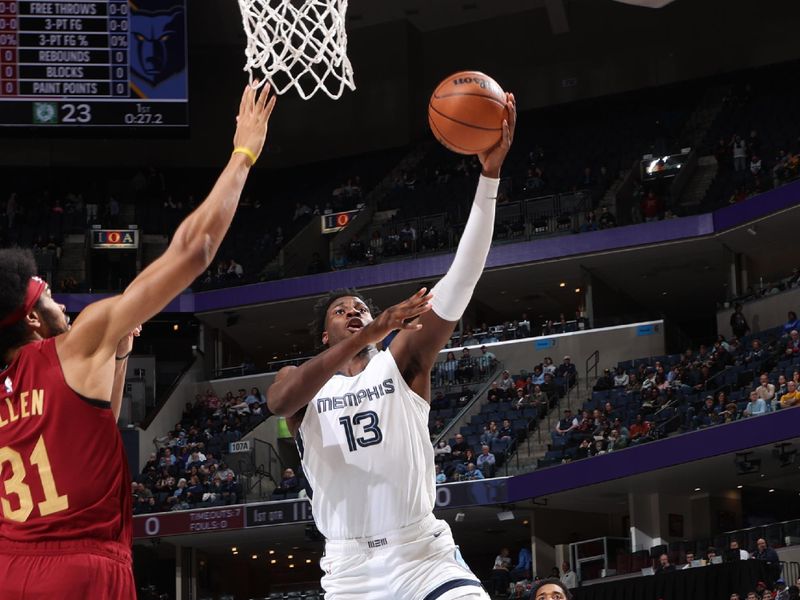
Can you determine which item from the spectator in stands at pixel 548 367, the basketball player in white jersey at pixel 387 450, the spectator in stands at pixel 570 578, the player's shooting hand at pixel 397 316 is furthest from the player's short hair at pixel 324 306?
the spectator in stands at pixel 548 367

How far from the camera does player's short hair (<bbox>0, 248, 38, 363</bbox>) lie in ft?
12.3

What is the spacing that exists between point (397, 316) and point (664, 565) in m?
16.0

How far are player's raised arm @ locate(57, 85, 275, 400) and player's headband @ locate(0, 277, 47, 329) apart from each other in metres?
0.17

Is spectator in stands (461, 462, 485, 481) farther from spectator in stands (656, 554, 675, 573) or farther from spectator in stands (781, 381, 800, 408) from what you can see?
spectator in stands (781, 381, 800, 408)

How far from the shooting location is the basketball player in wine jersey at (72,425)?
3.63 metres

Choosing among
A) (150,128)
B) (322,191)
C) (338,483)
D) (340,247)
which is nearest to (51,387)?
(338,483)

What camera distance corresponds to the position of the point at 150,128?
26.8m

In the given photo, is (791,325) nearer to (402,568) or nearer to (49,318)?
(402,568)

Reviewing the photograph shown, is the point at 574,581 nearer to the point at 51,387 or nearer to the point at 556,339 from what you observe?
the point at 556,339

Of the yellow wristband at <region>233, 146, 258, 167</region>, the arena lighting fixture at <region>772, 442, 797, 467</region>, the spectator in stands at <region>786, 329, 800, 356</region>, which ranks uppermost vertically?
the yellow wristband at <region>233, 146, 258, 167</region>

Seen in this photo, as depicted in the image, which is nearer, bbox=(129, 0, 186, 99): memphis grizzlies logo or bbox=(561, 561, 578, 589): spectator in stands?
bbox=(561, 561, 578, 589): spectator in stands

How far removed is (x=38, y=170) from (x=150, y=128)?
12642 mm

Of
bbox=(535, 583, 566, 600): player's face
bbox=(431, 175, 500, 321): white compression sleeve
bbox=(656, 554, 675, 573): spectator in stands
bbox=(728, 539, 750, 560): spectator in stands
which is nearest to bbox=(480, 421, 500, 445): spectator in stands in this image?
bbox=(656, 554, 675, 573): spectator in stands

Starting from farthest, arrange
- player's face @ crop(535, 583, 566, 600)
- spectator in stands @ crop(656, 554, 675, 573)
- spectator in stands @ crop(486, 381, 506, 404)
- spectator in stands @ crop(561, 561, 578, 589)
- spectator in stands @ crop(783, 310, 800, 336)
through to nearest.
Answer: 1. spectator in stands @ crop(486, 381, 506, 404)
2. spectator in stands @ crop(783, 310, 800, 336)
3. spectator in stands @ crop(561, 561, 578, 589)
4. spectator in stands @ crop(656, 554, 675, 573)
5. player's face @ crop(535, 583, 566, 600)
